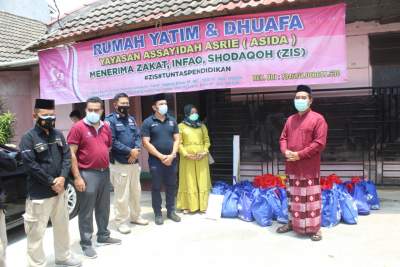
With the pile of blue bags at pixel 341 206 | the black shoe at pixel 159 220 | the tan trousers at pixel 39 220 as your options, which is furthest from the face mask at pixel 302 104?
the tan trousers at pixel 39 220

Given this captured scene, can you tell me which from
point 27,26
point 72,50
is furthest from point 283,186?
point 27,26

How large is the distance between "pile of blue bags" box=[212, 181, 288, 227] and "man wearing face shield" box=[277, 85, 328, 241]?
0.56 meters

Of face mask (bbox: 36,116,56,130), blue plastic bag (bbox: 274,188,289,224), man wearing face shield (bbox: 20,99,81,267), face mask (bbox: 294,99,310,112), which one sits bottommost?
blue plastic bag (bbox: 274,188,289,224)

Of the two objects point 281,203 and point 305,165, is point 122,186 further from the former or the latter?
point 305,165

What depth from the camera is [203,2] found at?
7.21 meters

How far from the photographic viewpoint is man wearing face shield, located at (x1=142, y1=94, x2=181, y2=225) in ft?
19.5

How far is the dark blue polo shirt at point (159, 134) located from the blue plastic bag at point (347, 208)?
7.91ft

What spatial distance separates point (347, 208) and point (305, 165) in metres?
1.03

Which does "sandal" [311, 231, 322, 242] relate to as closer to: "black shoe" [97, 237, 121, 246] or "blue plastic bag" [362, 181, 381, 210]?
"blue plastic bag" [362, 181, 381, 210]

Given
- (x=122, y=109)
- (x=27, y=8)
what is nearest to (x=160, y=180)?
(x=122, y=109)

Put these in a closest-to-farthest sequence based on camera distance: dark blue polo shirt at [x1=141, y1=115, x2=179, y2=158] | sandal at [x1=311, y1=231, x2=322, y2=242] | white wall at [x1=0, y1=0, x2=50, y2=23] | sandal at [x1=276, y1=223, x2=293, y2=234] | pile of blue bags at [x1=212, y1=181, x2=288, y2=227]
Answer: sandal at [x1=311, y1=231, x2=322, y2=242] < sandal at [x1=276, y1=223, x2=293, y2=234] < pile of blue bags at [x1=212, y1=181, x2=288, y2=227] < dark blue polo shirt at [x1=141, y1=115, x2=179, y2=158] < white wall at [x1=0, y1=0, x2=50, y2=23]

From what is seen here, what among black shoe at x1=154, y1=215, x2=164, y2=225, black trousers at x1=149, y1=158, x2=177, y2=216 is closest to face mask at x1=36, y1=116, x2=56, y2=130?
black trousers at x1=149, y1=158, x2=177, y2=216

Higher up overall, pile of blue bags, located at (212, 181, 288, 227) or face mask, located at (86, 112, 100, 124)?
face mask, located at (86, 112, 100, 124)

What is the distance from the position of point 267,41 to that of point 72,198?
363 cm
